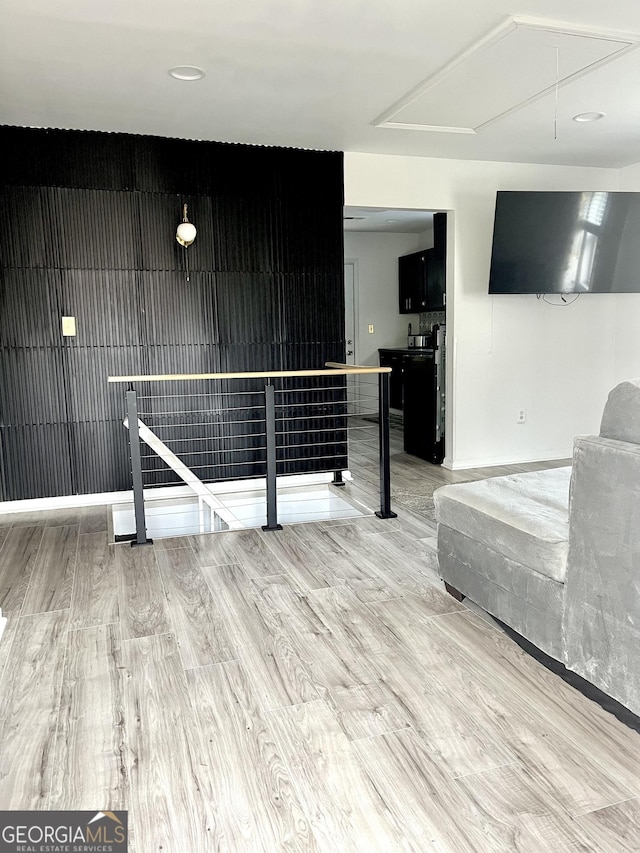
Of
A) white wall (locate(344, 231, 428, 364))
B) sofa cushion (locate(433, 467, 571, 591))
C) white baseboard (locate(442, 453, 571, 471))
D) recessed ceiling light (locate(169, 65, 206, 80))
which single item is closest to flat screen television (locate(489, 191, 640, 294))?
white baseboard (locate(442, 453, 571, 471))

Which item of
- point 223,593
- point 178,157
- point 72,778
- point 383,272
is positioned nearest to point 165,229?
point 178,157

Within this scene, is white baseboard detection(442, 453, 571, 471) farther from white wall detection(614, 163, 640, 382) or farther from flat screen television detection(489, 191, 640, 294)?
flat screen television detection(489, 191, 640, 294)

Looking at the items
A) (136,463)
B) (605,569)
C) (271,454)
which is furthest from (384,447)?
(605,569)

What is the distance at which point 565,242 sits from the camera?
5.16m

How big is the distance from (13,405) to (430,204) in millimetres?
3576

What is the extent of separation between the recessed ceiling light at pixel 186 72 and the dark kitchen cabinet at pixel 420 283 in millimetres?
4457

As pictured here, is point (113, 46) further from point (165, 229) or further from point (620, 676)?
point (620, 676)

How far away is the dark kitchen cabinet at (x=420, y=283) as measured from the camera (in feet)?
26.5

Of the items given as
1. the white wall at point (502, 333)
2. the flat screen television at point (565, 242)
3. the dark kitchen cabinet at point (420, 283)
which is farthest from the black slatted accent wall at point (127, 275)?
the dark kitchen cabinet at point (420, 283)

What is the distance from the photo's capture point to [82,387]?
468cm

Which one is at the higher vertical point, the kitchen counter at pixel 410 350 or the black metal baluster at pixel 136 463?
the kitchen counter at pixel 410 350

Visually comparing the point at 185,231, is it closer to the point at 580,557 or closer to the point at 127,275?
the point at 127,275

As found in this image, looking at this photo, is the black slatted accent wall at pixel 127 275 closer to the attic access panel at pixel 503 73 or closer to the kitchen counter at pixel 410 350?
the attic access panel at pixel 503 73

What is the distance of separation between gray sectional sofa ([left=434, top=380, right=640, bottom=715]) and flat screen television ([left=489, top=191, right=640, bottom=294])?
2.93 meters
